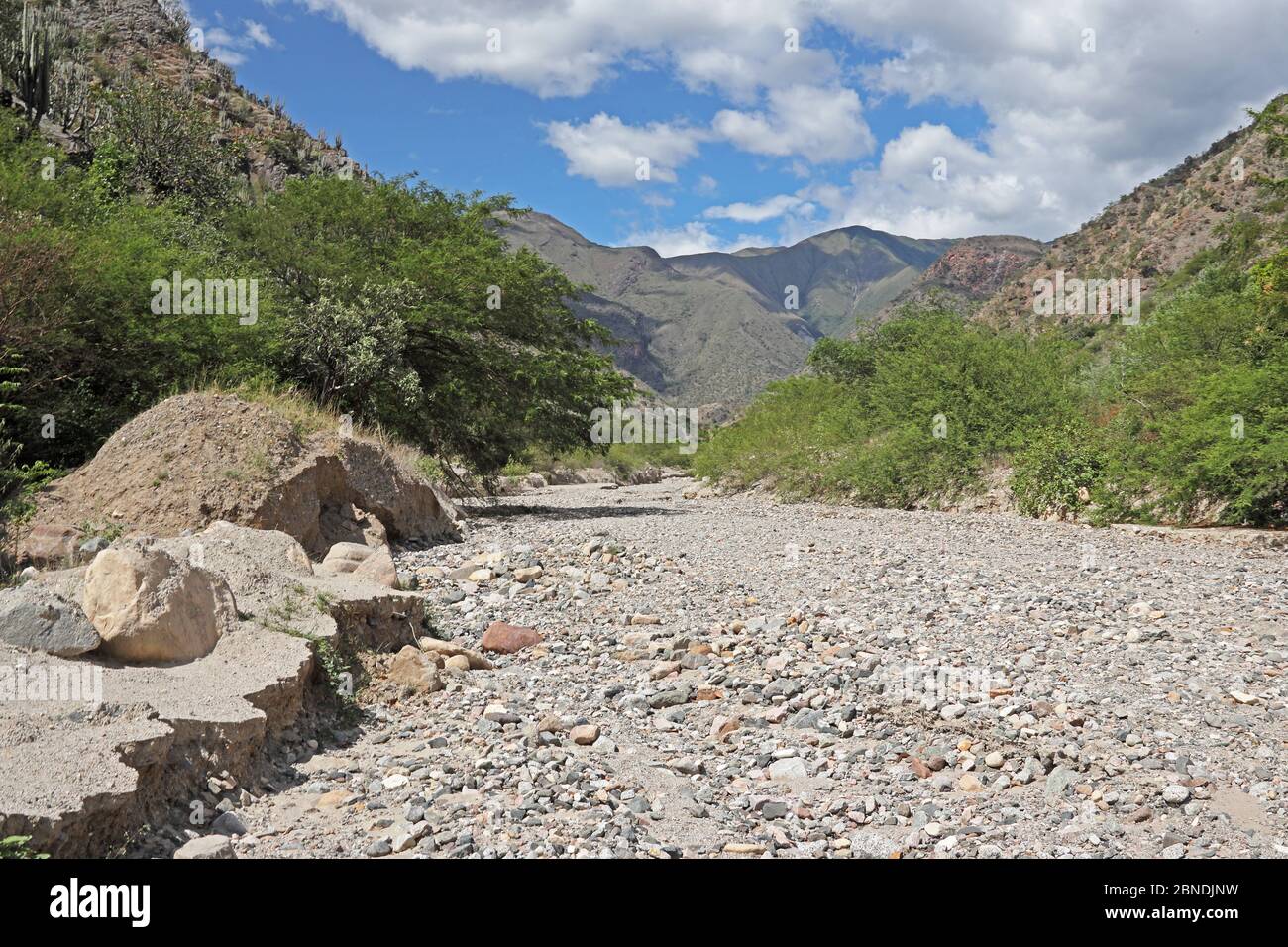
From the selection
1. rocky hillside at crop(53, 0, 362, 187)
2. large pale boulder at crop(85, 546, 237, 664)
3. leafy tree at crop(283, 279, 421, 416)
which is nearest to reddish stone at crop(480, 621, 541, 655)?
large pale boulder at crop(85, 546, 237, 664)

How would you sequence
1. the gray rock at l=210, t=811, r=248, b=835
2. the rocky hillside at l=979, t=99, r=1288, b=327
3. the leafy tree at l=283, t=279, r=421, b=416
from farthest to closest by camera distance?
the rocky hillside at l=979, t=99, r=1288, b=327
the leafy tree at l=283, t=279, r=421, b=416
the gray rock at l=210, t=811, r=248, b=835

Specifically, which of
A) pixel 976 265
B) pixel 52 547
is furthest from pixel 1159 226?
pixel 976 265

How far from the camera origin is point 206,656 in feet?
17.8

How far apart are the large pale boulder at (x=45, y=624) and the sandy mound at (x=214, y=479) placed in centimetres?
391

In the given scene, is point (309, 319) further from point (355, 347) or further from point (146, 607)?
point (146, 607)

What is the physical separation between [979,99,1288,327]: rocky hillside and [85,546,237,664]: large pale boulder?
45.8 meters

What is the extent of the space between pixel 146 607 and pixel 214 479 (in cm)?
459

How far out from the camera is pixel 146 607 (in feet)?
16.8

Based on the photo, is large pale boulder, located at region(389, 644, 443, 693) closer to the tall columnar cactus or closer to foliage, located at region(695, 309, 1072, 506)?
foliage, located at region(695, 309, 1072, 506)

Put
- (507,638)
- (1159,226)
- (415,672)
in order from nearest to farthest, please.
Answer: (415,672) < (507,638) < (1159,226)

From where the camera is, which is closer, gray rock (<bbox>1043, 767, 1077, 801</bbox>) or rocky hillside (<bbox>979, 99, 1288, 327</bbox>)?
gray rock (<bbox>1043, 767, 1077, 801</bbox>)

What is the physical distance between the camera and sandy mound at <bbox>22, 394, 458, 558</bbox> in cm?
905
